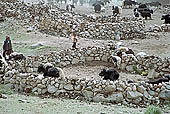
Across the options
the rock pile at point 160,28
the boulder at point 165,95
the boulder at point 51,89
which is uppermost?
the rock pile at point 160,28

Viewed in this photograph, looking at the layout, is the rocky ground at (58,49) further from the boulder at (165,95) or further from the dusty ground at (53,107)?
the boulder at (165,95)

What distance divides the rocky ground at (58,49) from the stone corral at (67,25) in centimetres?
79

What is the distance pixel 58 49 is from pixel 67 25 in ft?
14.8

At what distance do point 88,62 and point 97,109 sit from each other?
222 inches

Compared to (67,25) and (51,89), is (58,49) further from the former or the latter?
(51,89)

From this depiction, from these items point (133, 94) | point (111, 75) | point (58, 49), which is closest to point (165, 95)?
point (133, 94)

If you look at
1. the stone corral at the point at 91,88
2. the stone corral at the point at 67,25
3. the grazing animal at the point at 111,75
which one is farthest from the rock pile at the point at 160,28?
the stone corral at the point at 91,88

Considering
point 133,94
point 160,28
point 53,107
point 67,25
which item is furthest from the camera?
point 160,28

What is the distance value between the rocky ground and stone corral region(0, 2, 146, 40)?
79 centimetres

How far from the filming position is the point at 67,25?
19.9 metres

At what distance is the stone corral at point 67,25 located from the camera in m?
19.7

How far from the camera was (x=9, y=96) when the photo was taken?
9.62m

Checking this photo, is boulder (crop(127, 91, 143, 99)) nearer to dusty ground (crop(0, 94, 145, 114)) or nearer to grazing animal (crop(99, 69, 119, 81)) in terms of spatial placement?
dusty ground (crop(0, 94, 145, 114))

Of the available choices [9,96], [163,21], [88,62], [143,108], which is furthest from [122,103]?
[163,21]
